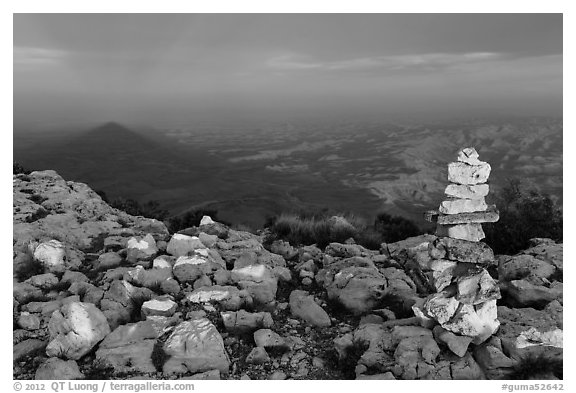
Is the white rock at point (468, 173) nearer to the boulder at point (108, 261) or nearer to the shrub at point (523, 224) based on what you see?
the shrub at point (523, 224)

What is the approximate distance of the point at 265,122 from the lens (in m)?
70.6

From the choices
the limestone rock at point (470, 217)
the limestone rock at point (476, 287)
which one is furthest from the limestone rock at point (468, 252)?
the limestone rock at point (470, 217)

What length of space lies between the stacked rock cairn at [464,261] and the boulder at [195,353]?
3179 millimetres

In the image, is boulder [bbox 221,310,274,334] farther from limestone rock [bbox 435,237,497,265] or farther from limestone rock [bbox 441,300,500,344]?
limestone rock [bbox 435,237,497,265]

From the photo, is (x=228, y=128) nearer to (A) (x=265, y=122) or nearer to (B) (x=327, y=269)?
(A) (x=265, y=122)

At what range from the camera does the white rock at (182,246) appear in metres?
9.14

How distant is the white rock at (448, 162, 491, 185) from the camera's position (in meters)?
6.14

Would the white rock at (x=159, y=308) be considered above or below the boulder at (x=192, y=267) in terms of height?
below

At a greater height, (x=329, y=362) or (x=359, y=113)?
(x=359, y=113)

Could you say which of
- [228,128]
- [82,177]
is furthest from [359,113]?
[82,177]

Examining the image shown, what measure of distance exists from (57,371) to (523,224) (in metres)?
11.7

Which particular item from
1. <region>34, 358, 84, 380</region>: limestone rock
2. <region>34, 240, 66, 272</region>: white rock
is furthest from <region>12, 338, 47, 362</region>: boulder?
<region>34, 240, 66, 272</region>: white rock
